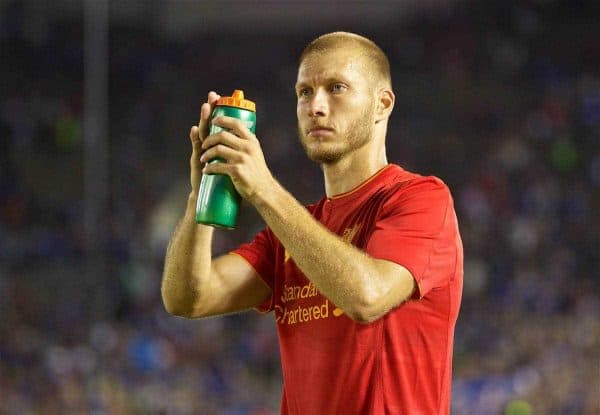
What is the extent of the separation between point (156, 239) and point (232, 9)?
2873 millimetres

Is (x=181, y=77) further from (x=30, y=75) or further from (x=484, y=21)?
(x=484, y=21)

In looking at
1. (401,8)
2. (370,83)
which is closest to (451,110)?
Result: (401,8)

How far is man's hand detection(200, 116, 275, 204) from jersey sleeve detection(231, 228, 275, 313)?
66 cm

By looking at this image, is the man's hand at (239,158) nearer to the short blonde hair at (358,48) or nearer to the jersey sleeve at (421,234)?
the jersey sleeve at (421,234)

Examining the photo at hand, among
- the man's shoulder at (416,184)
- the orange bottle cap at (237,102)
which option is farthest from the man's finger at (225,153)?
the man's shoulder at (416,184)

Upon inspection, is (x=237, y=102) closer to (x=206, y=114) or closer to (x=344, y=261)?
(x=206, y=114)

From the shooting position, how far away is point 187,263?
8.45 feet

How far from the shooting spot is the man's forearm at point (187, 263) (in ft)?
8.34

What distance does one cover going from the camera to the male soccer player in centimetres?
209

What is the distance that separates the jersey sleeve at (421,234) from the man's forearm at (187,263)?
1.51 ft

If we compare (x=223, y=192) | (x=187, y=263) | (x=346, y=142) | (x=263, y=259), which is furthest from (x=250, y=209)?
(x=223, y=192)

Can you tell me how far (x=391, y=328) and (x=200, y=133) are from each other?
23.1 inches

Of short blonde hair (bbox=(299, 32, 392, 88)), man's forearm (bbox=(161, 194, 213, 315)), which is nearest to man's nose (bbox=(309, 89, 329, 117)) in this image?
short blonde hair (bbox=(299, 32, 392, 88))

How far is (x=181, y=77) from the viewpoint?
1019cm
